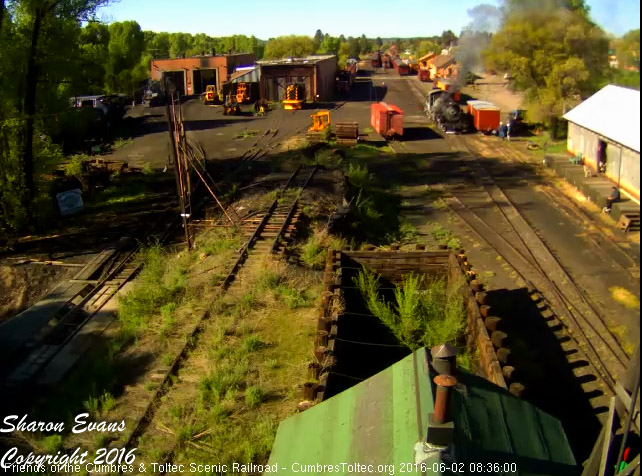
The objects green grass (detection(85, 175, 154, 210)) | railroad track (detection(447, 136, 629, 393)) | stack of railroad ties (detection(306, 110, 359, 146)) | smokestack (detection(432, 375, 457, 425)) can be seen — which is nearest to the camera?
smokestack (detection(432, 375, 457, 425))

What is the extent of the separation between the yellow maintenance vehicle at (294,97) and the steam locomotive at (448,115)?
1031 cm

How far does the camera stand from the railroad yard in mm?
7973

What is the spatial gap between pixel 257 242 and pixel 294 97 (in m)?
30.2

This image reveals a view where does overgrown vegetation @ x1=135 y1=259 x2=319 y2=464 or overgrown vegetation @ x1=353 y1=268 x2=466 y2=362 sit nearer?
overgrown vegetation @ x1=135 y1=259 x2=319 y2=464

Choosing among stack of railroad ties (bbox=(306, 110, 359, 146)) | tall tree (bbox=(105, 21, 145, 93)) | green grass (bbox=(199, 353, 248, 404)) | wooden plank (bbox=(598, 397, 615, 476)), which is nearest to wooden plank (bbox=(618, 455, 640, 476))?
wooden plank (bbox=(598, 397, 615, 476))

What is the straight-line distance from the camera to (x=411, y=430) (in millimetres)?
3629

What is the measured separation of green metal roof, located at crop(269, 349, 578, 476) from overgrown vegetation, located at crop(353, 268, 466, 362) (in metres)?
4.75

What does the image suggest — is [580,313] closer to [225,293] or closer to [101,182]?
[225,293]

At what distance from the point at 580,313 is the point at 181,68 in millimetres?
48460

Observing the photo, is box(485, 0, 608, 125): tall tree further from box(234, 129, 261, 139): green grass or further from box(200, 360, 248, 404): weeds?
box(200, 360, 248, 404): weeds

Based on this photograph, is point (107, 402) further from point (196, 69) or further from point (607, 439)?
point (196, 69)

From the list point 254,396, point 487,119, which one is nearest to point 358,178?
point 254,396

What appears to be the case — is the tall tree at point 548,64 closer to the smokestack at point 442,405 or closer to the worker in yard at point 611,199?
the worker in yard at point 611,199

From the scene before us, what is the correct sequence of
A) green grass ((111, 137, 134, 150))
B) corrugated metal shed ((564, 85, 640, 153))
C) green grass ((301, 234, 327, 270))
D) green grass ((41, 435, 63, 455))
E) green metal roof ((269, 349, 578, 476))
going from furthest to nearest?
green grass ((111, 137, 134, 150)) < corrugated metal shed ((564, 85, 640, 153)) < green grass ((301, 234, 327, 270)) < green grass ((41, 435, 63, 455)) < green metal roof ((269, 349, 578, 476))
